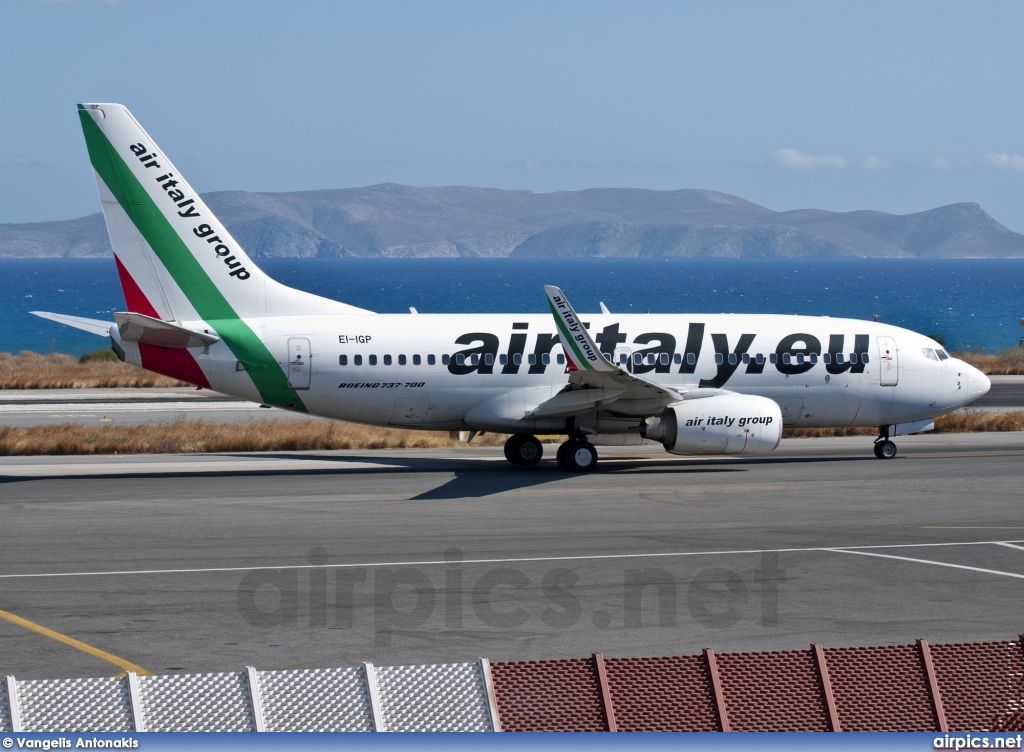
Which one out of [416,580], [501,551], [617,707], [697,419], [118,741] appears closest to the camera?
[118,741]

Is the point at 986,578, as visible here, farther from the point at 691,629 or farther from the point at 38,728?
the point at 38,728

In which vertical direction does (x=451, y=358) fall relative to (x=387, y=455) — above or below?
above

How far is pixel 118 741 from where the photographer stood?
8.24 metres

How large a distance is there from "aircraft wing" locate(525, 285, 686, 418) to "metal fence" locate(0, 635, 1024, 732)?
761 inches

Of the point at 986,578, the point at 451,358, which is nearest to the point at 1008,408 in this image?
the point at 451,358

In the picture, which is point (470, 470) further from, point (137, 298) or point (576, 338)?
point (137, 298)

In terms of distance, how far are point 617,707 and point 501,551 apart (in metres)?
11.6

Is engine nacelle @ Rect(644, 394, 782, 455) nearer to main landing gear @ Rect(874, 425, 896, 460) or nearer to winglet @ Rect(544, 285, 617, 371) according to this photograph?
winglet @ Rect(544, 285, 617, 371)

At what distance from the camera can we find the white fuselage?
106 feet

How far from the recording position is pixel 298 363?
32156mm

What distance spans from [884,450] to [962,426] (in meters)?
A: 10.2
